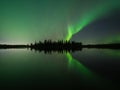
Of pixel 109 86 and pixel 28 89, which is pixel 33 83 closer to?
pixel 28 89

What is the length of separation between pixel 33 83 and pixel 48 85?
6.17 feet

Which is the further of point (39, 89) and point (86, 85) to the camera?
point (86, 85)

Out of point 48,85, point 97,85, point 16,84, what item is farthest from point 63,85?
point 16,84

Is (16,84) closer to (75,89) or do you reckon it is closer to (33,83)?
(33,83)

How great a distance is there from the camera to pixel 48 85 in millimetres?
22047

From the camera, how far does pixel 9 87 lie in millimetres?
21297

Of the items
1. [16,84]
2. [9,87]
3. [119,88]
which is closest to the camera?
[119,88]

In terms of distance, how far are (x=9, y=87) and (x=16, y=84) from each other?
1542 millimetres

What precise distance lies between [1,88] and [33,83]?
3549mm

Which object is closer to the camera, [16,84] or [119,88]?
[119,88]

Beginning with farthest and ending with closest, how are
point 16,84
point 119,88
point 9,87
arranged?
1. point 16,84
2. point 9,87
3. point 119,88

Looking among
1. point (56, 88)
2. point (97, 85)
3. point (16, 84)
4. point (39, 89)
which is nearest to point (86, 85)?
point (97, 85)

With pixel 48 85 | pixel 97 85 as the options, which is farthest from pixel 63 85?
pixel 97 85

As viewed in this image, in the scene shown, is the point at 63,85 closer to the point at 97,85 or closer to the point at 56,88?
the point at 56,88
